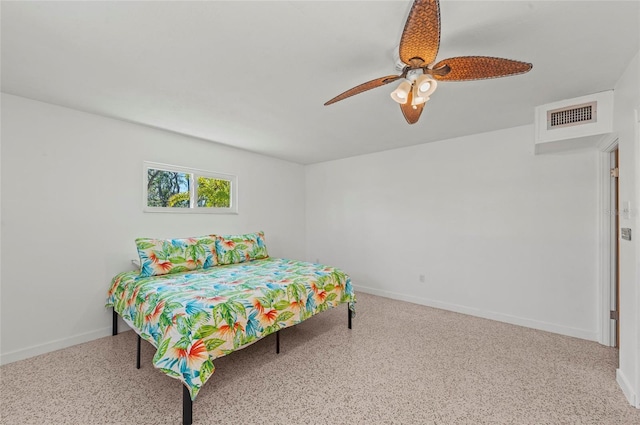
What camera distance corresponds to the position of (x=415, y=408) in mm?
1835

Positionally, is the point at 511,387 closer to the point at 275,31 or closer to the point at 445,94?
the point at 445,94

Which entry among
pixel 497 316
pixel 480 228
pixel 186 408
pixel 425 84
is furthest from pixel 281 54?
pixel 497 316

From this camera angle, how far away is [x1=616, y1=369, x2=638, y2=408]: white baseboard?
1.84 metres

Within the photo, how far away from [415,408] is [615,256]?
2608 mm

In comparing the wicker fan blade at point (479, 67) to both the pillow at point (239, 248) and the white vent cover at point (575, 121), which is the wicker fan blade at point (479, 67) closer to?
the white vent cover at point (575, 121)

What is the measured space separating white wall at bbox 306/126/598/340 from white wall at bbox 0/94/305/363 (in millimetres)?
2867

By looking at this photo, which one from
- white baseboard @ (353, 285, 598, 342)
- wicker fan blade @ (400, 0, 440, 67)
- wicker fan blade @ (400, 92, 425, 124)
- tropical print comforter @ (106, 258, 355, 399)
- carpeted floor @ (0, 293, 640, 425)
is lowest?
carpeted floor @ (0, 293, 640, 425)

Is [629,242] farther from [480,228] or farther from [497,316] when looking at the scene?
[497,316]

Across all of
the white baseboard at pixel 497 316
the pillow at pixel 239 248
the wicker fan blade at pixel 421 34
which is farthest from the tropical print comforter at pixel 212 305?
the wicker fan blade at pixel 421 34

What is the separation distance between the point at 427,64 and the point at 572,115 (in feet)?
6.45

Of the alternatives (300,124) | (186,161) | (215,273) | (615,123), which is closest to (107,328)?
(215,273)

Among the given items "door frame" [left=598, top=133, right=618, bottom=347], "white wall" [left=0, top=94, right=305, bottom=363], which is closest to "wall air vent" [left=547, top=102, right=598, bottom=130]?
"door frame" [left=598, top=133, right=618, bottom=347]

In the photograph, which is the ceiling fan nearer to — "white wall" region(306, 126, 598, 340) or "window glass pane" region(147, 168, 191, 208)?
"white wall" region(306, 126, 598, 340)

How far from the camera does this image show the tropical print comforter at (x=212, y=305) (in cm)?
173
